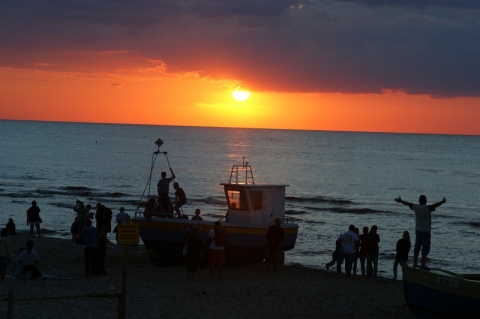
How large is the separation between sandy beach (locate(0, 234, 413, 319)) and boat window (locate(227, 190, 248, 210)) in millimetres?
2055

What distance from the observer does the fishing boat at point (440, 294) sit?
16.8 m

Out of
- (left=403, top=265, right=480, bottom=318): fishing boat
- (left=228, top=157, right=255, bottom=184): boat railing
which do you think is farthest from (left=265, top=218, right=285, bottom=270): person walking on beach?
(left=403, top=265, right=480, bottom=318): fishing boat

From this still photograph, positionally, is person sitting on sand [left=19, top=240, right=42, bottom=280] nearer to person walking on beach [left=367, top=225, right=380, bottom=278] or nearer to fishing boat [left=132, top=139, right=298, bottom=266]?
fishing boat [left=132, top=139, right=298, bottom=266]

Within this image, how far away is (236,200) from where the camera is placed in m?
26.7

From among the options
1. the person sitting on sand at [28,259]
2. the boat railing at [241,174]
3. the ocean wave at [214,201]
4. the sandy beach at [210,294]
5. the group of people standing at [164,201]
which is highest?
the boat railing at [241,174]

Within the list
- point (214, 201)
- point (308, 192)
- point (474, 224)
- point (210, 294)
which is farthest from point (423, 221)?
point (308, 192)

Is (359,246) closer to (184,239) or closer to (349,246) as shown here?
(349,246)

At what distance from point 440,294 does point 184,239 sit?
34.7 feet

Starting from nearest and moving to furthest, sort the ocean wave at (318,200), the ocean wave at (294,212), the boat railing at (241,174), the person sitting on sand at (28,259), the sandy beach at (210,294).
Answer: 1. the sandy beach at (210,294)
2. the person sitting on sand at (28,259)
3. the boat railing at (241,174)
4. the ocean wave at (294,212)
5. the ocean wave at (318,200)

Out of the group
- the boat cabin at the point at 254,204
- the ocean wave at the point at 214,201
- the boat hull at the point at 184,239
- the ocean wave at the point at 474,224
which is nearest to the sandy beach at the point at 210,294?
the boat hull at the point at 184,239

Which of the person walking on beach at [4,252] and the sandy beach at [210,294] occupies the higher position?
the person walking on beach at [4,252]

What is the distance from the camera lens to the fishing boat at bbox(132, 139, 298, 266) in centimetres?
2583

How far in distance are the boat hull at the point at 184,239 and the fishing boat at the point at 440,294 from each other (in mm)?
8668

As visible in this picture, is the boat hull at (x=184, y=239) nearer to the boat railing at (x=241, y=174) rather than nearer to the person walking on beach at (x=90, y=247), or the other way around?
the boat railing at (x=241, y=174)
